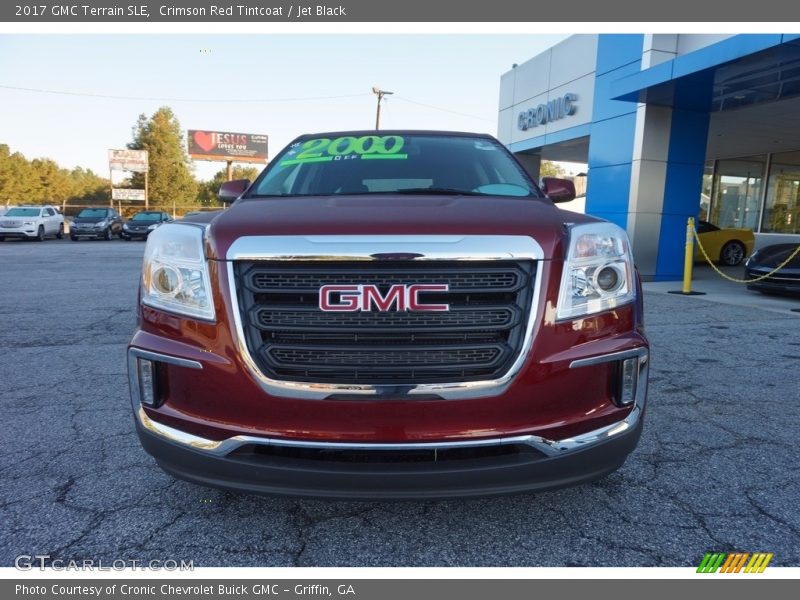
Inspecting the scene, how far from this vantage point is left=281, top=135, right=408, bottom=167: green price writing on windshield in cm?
329

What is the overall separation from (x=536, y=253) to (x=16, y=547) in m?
2.18

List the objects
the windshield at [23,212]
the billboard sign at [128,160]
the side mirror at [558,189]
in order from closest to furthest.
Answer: the side mirror at [558,189], the windshield at [23,212], the billboard sign at [128,160]

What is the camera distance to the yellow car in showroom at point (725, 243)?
13867 millimetres

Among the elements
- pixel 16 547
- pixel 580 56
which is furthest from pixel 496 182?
pixel 580 56

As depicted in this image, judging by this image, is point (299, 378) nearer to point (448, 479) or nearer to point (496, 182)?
point (448, 479)

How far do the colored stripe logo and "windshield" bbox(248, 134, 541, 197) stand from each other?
70.7 inches

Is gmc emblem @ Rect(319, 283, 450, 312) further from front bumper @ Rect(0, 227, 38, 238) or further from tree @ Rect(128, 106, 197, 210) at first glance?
tree @ Rect(128, 106, 197, 210)

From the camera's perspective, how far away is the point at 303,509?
227cm

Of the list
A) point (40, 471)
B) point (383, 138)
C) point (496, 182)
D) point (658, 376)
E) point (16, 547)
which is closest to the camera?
point (16, 547)

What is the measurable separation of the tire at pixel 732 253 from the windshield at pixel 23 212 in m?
26.6

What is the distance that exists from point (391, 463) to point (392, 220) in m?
Result: 0.84

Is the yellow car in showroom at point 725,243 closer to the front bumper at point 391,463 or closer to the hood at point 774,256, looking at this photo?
the hood at point 774,256

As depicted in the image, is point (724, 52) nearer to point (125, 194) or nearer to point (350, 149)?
point (350, 149)

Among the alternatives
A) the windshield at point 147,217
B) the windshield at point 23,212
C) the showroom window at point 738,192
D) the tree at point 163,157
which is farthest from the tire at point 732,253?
the tree at point 163,157
